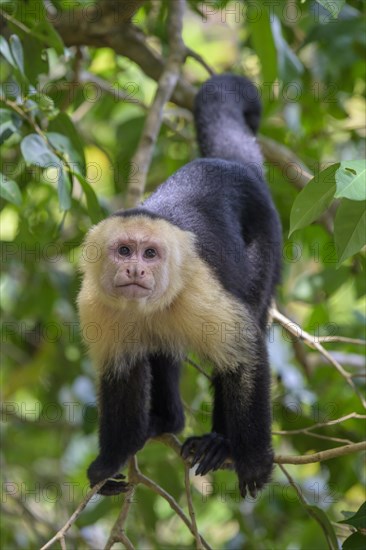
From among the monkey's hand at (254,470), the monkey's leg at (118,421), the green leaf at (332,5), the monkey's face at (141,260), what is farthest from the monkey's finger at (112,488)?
the green leaf at (332,5)

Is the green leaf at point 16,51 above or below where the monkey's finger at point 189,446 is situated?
above

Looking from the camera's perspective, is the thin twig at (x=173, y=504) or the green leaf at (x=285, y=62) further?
the green leaf at (x=285, y=62)

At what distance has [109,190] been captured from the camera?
19.3ft

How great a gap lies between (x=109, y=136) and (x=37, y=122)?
332 centimetres

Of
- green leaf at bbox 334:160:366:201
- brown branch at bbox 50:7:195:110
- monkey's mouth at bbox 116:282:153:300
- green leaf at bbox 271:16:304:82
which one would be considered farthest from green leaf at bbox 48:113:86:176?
green leaf at bbox 334:160:366:201

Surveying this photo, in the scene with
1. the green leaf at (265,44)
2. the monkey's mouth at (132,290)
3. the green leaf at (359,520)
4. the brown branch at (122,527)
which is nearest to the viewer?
the green leaf at (359,520)

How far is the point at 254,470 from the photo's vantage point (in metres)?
2.80

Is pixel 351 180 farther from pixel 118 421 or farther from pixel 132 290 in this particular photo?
pixel 118 421

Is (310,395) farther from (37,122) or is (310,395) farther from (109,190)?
(109,190)

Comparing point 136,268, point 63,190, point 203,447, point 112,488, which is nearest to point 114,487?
point 112,488

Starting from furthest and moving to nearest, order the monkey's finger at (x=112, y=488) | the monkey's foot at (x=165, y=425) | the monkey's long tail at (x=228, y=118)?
the monkey's long tail at (x=228, y=118) < the monkey's foot at (x=165, y=425) < the monkey's finger at (x=112, y=488)

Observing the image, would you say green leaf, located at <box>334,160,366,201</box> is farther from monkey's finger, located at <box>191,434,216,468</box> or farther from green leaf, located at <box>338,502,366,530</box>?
monkey's finger, located at <box>191,434,216,468</box>

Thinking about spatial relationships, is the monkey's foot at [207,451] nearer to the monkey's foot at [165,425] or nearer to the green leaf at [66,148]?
the monkey's foot at [165,425]

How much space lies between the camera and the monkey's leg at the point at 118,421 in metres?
2.95
